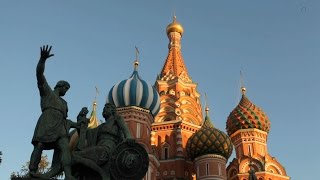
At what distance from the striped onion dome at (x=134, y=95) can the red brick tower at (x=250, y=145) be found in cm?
880

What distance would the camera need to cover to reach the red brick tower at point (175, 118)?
32625mm

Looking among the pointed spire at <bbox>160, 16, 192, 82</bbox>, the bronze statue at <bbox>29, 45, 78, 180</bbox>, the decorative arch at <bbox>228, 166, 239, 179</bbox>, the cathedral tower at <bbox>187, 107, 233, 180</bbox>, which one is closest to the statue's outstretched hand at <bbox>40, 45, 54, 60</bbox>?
the bronze statue at <bbox>29, 45, 78, 180</bbox>

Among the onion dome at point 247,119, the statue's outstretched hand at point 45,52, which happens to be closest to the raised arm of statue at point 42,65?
the statue's outstretched hand at point 45,52

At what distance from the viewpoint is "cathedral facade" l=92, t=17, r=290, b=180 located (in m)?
28.0

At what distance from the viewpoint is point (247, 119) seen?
34.9 m

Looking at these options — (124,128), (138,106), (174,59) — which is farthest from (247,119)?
(124,128)

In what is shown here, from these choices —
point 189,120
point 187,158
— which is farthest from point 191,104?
point 187,158

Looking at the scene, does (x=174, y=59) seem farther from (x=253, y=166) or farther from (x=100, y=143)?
(x=100, y=143)

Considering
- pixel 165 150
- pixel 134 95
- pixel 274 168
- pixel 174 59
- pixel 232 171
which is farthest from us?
pixel 174 59

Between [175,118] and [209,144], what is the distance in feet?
21.0

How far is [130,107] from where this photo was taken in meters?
27.6

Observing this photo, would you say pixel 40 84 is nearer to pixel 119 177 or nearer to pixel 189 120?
pixel 119 177

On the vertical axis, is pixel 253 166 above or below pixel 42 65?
above

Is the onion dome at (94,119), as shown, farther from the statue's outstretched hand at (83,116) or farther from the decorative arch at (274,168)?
the statue's outstretched hand at (83,116)
